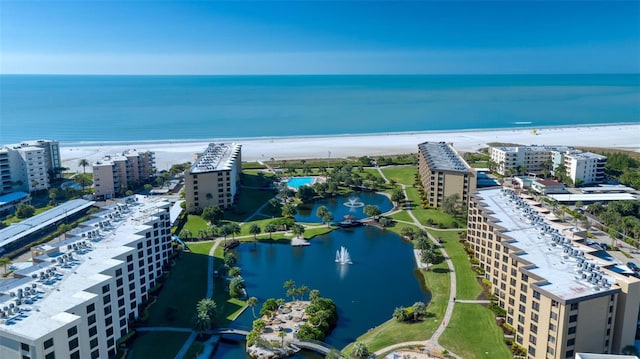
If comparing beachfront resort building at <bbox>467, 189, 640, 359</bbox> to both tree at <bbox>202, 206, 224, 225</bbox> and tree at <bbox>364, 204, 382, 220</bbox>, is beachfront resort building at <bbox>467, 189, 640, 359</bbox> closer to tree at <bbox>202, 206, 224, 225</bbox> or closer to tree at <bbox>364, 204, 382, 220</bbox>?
tree at <bbox>364, 204, 382, 220</bbox>

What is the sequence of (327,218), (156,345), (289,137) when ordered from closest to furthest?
(156,345) < (327,218) < (289,137)

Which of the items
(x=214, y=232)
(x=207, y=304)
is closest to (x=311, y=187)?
(x=214, y=232)

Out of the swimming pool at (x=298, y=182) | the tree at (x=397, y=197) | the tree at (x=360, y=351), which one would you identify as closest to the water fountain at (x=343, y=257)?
the tree at (x=360, y=351)

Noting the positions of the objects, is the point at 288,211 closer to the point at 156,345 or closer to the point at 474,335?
the point at 156,345

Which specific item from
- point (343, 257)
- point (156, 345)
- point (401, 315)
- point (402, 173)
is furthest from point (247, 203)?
point (401, 315)

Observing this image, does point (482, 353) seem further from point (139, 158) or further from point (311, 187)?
point (139, 158)

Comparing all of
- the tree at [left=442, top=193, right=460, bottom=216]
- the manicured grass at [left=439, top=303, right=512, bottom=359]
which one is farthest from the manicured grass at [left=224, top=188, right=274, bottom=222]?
the manicured grass at [left=439, top=303, right=512, bottom=359]

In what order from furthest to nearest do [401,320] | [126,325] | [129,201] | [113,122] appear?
1. [113,122]
2. [129,201]
3. [401,320]
4. [126,325]

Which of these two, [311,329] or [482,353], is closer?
[482,353]
